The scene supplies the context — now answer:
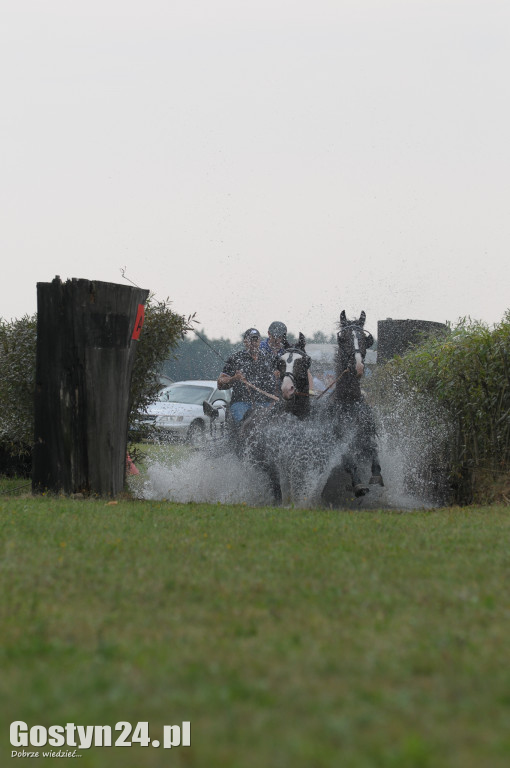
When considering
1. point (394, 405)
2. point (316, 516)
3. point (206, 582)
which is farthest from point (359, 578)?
point (394, 405)

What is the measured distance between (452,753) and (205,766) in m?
0.82

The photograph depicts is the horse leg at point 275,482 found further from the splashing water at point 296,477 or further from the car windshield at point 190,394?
the car windshield at point 190,394

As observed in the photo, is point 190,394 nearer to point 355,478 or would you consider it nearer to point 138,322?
point 138,322

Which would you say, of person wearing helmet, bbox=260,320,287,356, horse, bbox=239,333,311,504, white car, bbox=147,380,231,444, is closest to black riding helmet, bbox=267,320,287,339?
person wearing helmet, bbox=260,320,287,356

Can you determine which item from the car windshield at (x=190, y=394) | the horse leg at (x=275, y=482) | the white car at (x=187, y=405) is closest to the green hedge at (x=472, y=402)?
the horse leg at (x=275, y=482)

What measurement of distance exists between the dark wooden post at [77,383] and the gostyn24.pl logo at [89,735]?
336 inches

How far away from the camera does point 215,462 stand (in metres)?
14.3

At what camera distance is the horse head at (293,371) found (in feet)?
41.2

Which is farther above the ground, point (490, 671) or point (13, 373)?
point (13, 373)

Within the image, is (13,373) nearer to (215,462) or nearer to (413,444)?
(215,462)

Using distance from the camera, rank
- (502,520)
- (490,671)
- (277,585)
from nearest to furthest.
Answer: (490,671) → (277,585) → (502,520)

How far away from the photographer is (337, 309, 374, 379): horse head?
501 inches

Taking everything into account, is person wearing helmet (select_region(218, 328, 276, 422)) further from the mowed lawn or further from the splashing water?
the mowed lawn

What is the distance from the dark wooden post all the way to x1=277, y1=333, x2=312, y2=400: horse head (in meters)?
2.02
